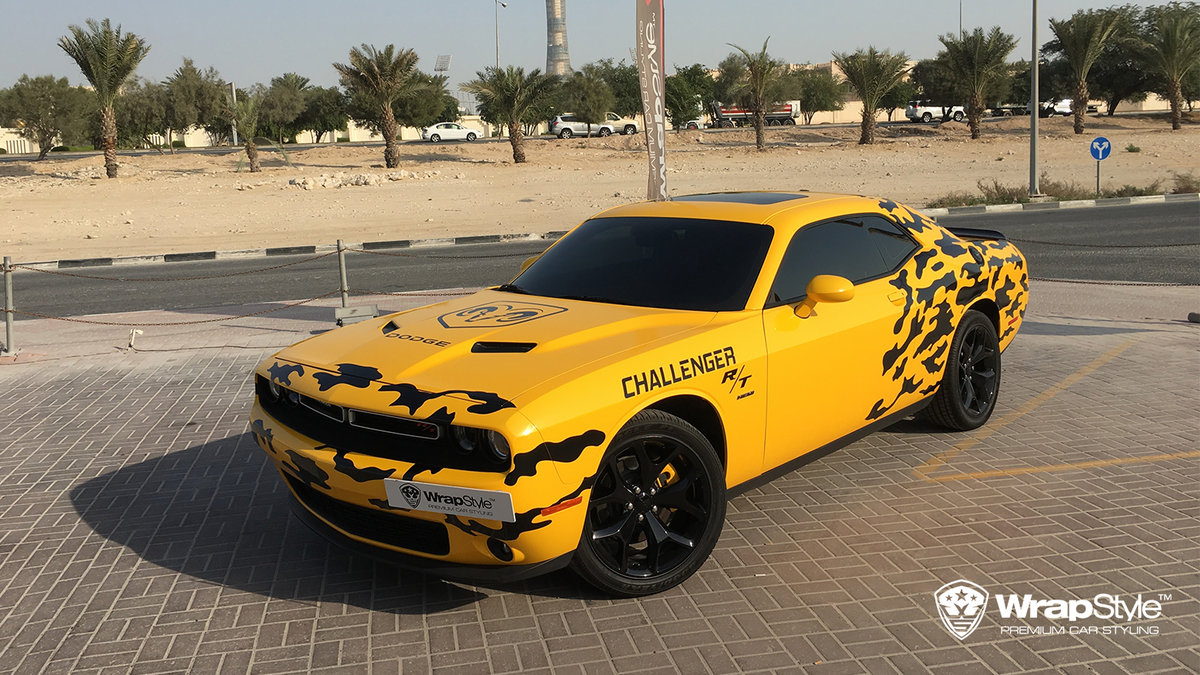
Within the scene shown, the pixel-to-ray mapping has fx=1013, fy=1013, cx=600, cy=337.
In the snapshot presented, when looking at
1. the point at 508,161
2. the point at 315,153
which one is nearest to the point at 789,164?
the point at 508,161

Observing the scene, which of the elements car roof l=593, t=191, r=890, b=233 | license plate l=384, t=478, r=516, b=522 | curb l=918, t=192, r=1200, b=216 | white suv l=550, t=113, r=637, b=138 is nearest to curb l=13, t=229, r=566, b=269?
curb l=918, t=192, r=1200, b=216

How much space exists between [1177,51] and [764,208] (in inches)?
2058

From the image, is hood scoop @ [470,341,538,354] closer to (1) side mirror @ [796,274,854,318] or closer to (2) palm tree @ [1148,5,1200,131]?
(1) side mirror @ [796,274,854,318]

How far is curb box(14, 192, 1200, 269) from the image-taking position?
18.5 metres

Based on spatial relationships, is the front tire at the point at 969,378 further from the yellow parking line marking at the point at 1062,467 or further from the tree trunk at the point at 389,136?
the tree trunk at the point at 389,136

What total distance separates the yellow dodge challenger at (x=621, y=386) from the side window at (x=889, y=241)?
0.01 m

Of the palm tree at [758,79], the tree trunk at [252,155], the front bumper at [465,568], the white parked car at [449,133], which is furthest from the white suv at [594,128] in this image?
the front bumper at [465,568]

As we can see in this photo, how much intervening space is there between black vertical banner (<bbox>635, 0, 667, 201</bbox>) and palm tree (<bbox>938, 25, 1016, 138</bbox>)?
37360 millimetres

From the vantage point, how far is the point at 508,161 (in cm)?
4394

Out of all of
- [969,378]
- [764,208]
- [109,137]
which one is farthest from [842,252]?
[109,137]

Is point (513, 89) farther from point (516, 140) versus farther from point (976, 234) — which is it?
point (976, 234)

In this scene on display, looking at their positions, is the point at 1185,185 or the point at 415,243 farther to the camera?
the point at 1185,185

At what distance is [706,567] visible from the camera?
4504mm

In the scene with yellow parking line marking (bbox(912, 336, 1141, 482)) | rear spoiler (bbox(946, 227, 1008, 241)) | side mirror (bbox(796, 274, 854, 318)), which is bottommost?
yellow parking line marking (bbox(912, 336, 1141, 482))
